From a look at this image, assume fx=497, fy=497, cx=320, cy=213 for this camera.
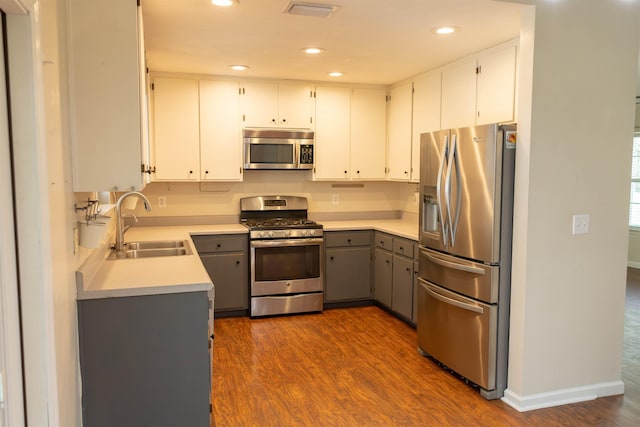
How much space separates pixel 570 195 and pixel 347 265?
242 centimetres

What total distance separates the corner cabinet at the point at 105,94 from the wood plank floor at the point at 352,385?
1488 mm

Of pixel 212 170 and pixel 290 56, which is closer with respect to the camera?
pixel 290 56

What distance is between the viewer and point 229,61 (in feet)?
13.6

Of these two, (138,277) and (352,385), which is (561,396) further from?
(138,277)

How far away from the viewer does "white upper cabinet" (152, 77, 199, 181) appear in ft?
15.1

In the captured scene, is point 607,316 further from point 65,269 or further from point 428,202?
point 65,269

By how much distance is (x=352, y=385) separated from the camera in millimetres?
3242

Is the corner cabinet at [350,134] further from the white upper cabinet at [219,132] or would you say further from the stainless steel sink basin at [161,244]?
the stainless steel sink basin at [161,244]

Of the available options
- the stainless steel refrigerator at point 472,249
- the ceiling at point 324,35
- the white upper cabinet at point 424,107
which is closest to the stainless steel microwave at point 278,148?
the ceiling at point 324,35

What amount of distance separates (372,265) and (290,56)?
2.21 metres

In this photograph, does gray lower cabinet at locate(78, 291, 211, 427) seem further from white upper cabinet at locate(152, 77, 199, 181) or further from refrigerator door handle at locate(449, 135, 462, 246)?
white upper cabinet at locate(152, 77, 199, 181)

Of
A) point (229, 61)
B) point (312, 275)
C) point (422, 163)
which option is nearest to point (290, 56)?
point (229, 61)

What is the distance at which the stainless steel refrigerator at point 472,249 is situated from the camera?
2.94m

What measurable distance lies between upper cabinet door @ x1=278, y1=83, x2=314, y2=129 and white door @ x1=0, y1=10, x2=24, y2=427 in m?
3.60
